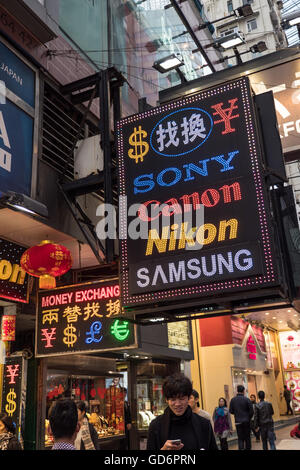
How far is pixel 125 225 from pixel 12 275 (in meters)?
3.05

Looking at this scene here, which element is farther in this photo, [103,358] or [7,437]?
[103,358]

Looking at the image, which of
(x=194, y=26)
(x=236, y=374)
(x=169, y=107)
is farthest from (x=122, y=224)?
(x=236, y=374)

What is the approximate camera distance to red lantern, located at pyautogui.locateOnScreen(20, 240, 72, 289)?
690 cm

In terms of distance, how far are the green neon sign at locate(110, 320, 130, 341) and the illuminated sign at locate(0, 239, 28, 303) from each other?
1.84m

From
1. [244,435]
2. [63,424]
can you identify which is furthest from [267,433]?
[63,424]

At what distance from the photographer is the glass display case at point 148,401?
11.8 m

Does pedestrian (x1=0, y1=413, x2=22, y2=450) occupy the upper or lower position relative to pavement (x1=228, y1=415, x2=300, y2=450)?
upper

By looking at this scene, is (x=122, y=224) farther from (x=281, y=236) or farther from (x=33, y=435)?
(x=33, y=435)

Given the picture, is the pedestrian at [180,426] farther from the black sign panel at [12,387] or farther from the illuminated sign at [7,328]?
the illuminated sign at [7,328]

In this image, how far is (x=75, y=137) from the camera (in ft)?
29.2

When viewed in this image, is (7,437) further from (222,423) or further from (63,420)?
(222,423)

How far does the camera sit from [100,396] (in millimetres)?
11047

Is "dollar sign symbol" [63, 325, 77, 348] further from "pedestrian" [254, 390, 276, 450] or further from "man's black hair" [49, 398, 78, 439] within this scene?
"pedestrian" [254, 390, 276, 450]

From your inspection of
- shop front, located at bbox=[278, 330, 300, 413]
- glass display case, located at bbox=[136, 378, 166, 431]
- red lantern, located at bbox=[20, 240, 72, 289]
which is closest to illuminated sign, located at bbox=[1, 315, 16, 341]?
red lantern, located at bbox=[20, 240, 72, 289]
